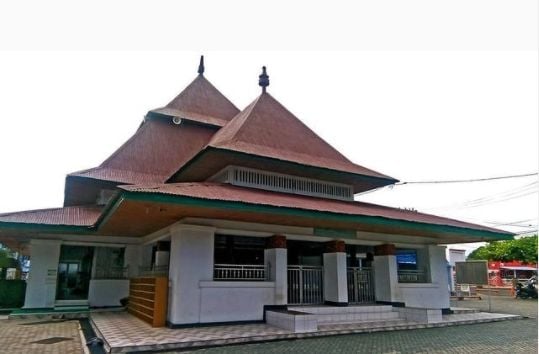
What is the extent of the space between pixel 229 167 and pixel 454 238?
315 inches

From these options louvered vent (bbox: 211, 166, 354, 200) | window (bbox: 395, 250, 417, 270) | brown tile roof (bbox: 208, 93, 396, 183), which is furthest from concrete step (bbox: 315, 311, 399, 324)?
window (bbox: 395, 250, 417, 270)

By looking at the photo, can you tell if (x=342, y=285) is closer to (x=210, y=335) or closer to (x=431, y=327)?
(x=431, y=327)

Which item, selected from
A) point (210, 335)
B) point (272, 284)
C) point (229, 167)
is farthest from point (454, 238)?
point (210, 335)

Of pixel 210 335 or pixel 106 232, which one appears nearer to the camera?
pixel 210 335

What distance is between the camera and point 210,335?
775 centimetres

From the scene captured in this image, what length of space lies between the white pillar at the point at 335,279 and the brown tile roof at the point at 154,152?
7.46m

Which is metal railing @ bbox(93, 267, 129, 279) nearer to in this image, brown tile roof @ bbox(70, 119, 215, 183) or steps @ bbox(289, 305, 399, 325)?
brown tile roof @ bbox(70, 119, 215, 183)

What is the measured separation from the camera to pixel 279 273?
32.7ft

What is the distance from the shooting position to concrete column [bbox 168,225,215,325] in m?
8.70

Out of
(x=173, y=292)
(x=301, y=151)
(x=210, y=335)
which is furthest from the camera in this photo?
(x=301, y=151)

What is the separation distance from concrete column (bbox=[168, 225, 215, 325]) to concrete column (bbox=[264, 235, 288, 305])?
169 cm

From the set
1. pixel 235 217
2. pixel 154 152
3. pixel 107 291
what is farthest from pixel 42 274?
pixel 235 217

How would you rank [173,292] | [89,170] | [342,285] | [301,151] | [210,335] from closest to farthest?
[210,335] < [173,292] < [342,285] < [301,151] < [89,170]

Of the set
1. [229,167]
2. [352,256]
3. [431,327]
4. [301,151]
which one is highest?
[301,151]
